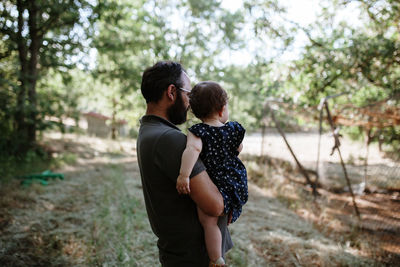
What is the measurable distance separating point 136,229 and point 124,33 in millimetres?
9499

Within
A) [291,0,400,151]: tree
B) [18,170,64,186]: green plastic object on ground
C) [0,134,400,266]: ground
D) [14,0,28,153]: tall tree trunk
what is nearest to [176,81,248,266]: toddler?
[0,134,400,266]: ground

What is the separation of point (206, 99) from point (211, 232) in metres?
0.67

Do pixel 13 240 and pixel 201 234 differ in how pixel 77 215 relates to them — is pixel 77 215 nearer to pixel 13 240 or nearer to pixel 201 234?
pixel 13 240

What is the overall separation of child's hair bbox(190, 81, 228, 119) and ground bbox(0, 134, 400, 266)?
95.4 inches

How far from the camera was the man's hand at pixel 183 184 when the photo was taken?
1.19 m

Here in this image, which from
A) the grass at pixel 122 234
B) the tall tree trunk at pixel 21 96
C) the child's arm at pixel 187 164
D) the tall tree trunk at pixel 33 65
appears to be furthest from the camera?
the tall tree trunk at pixel 33 65

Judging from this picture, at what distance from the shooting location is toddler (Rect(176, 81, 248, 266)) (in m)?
1.27

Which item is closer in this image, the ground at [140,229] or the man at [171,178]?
the man at [171,178]

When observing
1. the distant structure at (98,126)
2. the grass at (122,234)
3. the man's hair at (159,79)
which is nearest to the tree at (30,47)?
the grass at (122,234)

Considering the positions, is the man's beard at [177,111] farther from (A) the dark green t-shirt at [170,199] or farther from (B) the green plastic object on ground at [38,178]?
(B) the green plastic object on ground at [38,178]

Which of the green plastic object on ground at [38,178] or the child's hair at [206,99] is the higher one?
the child's hair at [206,99]

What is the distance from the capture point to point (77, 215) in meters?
4.70

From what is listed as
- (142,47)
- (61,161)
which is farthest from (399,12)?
(61,161)

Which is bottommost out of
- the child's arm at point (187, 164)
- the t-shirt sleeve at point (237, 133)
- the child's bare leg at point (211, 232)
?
the child's bare leg at point (211, 232)
